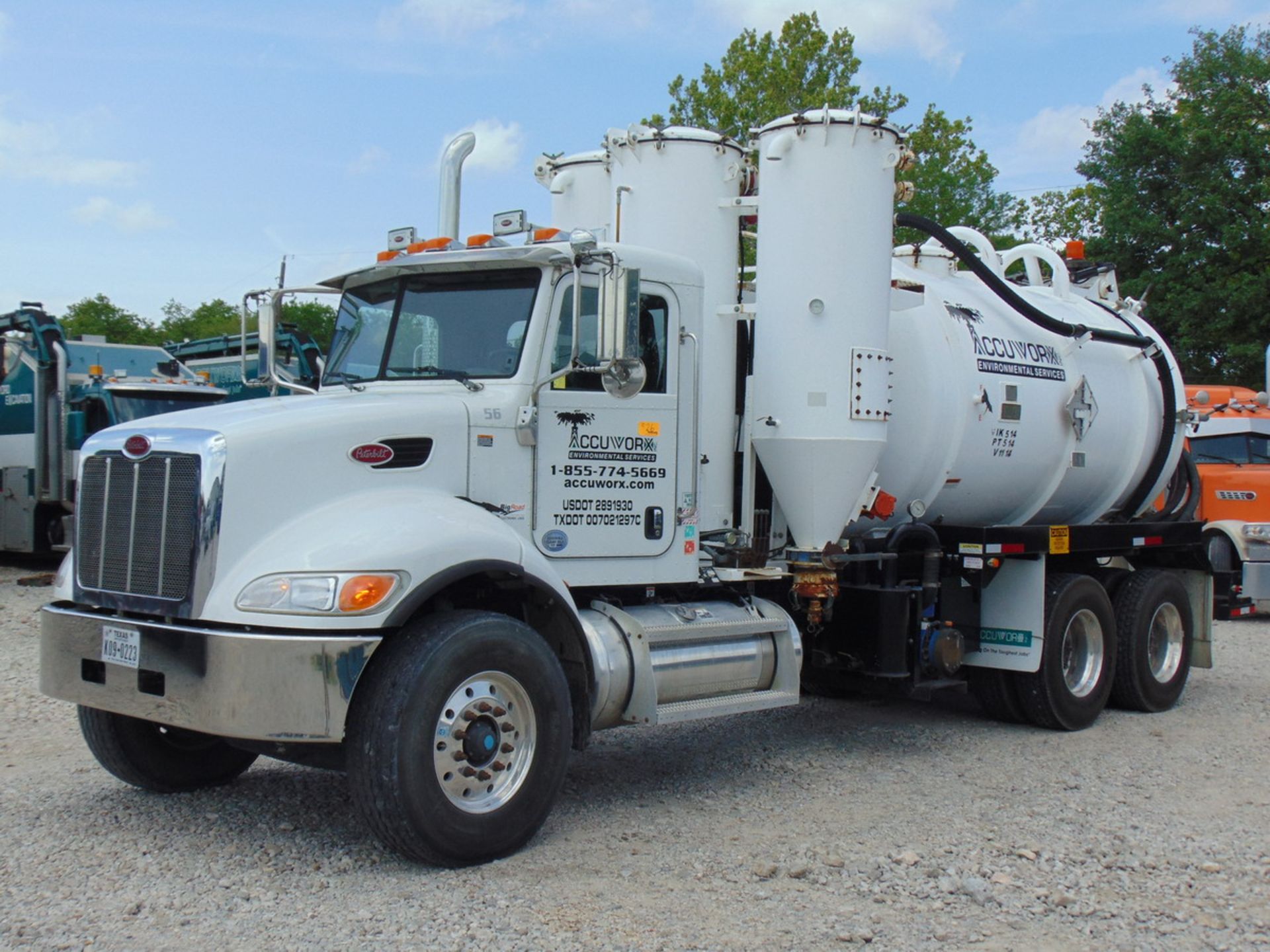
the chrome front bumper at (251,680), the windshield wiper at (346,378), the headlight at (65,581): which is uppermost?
the windshield wiper at (346,378)

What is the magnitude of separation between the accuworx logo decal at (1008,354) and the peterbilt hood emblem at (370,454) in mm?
4419

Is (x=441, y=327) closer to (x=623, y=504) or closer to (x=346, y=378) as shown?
(x=346, y=378)

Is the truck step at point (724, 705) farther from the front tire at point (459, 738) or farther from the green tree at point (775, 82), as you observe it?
the green tree at point (775, 82)

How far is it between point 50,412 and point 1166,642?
13.7 meters

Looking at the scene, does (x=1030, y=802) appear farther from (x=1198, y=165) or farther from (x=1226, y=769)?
(x=1198, y=165)

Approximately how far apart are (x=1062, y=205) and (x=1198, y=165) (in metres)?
9.60

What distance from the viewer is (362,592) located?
521cm

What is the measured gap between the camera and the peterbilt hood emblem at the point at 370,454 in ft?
18.7

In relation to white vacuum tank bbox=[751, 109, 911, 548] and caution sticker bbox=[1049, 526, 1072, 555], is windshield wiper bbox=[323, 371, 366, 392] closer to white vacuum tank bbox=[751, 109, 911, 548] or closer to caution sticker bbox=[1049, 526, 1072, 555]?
white vacuum tank bbox=[751, 109, 911, 548]

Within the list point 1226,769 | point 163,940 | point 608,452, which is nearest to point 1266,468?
point 1226,769

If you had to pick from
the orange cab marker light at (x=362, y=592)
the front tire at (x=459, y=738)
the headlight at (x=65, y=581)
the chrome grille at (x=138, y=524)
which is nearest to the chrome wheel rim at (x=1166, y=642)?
the front tire at (x=459, y=738)

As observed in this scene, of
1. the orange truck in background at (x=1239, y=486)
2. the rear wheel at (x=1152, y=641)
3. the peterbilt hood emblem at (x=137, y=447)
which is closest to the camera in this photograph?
the peterbilt hood emblem at (x=137, y=447)

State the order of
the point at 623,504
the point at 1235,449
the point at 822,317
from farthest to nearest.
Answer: the point at 1235,449 → the point at 822,317 → the point at 623,504

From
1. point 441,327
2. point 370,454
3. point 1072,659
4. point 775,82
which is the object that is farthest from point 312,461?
point 775,82
